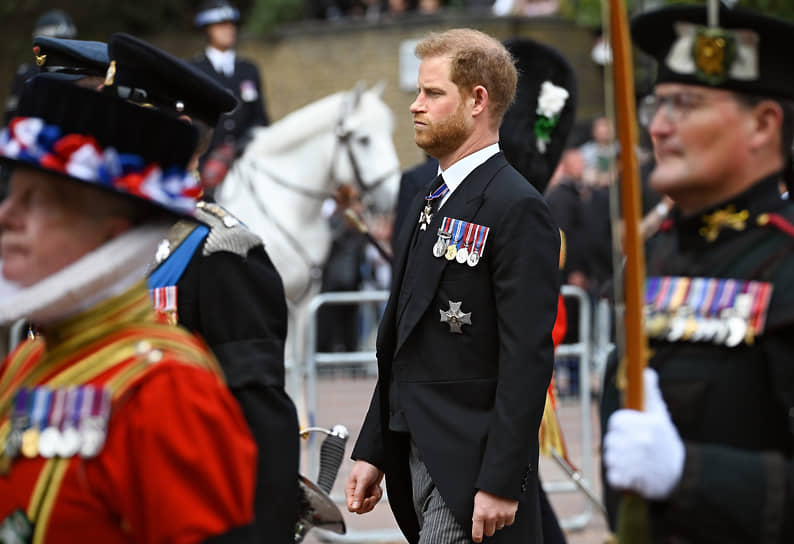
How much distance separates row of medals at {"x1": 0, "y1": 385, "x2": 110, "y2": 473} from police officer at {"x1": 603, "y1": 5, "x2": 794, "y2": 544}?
2.87 ft

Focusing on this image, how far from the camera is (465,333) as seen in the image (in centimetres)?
362

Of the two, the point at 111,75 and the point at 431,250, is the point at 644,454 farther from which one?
the point at 111,75

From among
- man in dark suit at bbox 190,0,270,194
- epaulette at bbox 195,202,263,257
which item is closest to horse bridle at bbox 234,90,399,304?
man in dark suit at bbox 190,0,270,194

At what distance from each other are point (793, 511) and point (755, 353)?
294mm

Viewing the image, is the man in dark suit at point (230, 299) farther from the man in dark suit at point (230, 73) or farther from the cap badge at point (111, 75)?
the man in dark suit at point (230, 73)

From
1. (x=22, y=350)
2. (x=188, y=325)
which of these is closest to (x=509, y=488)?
(x=188, y=325)

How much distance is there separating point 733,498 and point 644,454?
195 mm

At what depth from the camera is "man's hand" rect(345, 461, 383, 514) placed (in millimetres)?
3855

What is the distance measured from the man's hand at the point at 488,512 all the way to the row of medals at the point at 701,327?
3.59 ft

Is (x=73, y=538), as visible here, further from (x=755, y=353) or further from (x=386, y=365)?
(x=386, y=365)

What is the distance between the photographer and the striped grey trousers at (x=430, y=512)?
139 inches

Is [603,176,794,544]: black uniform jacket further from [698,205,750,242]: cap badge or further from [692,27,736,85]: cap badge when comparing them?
[692,27,736,85]: cap badge

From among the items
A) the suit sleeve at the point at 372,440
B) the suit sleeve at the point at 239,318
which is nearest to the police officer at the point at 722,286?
the suit sleeve at the point at 239,318

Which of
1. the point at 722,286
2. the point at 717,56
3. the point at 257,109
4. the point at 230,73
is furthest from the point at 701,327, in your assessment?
the point at 230,73
